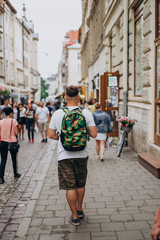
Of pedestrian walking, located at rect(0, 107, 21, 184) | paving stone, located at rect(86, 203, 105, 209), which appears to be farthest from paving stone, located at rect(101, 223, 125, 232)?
pedestrian walking, located at rect(0, 107, 21, 184)

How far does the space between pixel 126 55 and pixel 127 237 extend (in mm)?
8145

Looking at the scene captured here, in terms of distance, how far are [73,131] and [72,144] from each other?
0.17m

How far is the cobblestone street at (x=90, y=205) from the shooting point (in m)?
3.98

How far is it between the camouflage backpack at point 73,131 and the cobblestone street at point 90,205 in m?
1.11

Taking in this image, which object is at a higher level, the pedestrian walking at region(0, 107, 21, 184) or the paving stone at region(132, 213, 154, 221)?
the pedestrian walking at region(0, 107, 21, 184)

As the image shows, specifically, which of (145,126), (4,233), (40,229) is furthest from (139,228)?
(145,126)

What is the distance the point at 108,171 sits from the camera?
7.34 m

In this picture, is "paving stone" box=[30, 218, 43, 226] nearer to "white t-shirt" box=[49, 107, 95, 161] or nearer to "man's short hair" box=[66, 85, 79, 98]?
"white t-shirt" box=[49, 107, 95, 161]

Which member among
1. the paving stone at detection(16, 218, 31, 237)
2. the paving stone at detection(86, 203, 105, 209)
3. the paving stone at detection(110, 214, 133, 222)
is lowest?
the paving stone at detection(16, 218, 31, 237)

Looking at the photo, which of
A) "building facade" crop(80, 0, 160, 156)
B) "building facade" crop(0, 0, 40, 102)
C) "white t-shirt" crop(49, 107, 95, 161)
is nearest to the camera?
"white t-shirt" crop(49, 107, 95, 161)

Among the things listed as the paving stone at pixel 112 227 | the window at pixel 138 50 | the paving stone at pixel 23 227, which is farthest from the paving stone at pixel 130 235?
the window at pixel 138 50

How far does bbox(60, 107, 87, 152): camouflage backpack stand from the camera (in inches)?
155

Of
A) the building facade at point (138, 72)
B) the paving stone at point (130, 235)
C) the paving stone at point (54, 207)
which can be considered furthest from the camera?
the building facade at point (138, 72)

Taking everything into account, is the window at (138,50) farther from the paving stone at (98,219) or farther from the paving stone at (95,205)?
the paving stone at (98,219)
